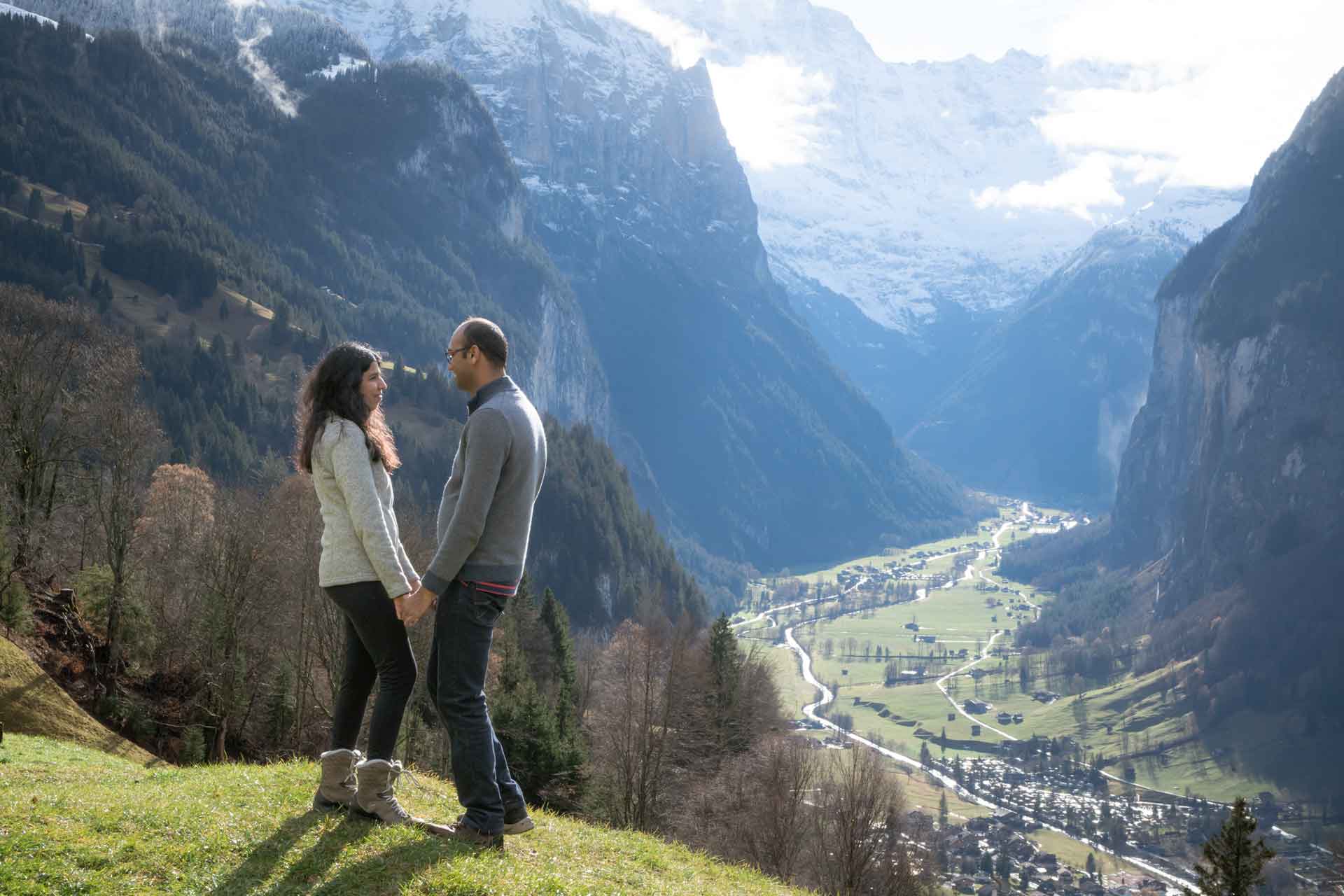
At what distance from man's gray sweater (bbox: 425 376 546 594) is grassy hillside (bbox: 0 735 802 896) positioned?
7.60 ft

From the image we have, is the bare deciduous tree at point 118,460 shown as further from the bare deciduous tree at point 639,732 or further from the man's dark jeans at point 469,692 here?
the man's dark jeans at point 469,692

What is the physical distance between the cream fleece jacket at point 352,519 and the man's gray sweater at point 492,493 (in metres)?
0.41

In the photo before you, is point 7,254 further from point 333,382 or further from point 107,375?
point 333,382

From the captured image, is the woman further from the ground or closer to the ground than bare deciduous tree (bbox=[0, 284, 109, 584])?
closer to the ground

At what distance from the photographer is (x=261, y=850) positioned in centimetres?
871

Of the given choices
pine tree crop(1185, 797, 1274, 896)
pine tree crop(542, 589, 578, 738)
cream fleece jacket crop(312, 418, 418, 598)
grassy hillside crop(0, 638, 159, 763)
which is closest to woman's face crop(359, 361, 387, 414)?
cream fleece jacket crop(312, 418, 418, 598)

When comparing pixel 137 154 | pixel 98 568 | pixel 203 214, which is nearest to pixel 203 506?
pixel 98 568

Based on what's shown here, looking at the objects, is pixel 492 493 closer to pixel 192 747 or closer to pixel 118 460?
pixel 192 747

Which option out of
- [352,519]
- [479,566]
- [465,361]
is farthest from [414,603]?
[465,361]

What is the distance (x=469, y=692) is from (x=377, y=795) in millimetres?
1371

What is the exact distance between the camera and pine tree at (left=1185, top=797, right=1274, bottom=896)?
32750mm

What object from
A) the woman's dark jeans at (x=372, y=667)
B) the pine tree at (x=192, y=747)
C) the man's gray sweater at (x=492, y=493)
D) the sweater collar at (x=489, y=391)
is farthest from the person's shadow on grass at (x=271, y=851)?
the pine tree at (x=192, y=747)

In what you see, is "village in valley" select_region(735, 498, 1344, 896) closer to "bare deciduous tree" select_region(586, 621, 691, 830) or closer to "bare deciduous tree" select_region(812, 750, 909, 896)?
"bare deciduous tree" select_region(812, 750, 909, 896)

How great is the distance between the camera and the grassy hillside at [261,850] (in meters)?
8.05
